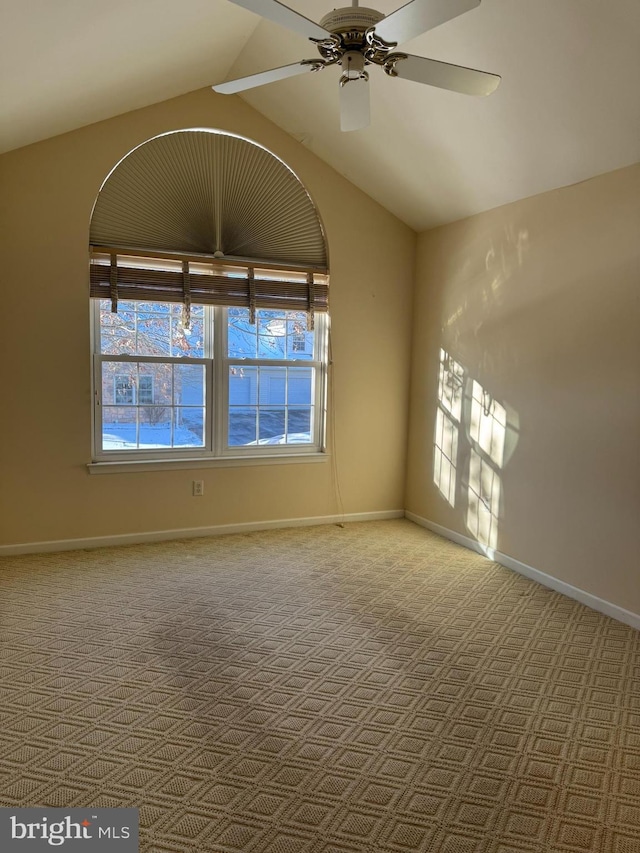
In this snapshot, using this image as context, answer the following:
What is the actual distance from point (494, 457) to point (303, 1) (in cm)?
287

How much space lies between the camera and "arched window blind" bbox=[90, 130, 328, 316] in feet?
13.6

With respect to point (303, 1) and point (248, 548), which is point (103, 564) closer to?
point (248, 548)

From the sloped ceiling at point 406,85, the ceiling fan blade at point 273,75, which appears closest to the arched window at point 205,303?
the sloped ceiling at point 406,85

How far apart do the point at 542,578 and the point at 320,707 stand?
6.35 ft

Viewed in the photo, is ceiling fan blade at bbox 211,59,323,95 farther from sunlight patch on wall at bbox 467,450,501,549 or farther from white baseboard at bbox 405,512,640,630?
white baseboard at bbox 405,512,640,630

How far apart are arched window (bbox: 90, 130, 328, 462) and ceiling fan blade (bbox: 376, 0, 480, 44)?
2538 millimetres

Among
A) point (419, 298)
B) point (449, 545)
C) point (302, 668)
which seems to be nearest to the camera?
point (302, 668)

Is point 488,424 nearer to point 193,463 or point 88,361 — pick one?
point 193,463

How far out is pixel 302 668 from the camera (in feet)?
8.94

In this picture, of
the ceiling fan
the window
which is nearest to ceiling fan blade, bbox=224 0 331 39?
the ceiling fan

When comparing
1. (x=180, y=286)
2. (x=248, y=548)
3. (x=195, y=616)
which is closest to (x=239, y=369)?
(x=180, y=286)

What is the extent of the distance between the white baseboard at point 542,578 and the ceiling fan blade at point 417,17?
9.43 ft

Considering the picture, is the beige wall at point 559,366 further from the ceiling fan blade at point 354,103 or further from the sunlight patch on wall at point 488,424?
the ceiling fan blade at point 354,103

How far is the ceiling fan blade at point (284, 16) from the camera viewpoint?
1877 millimetres
